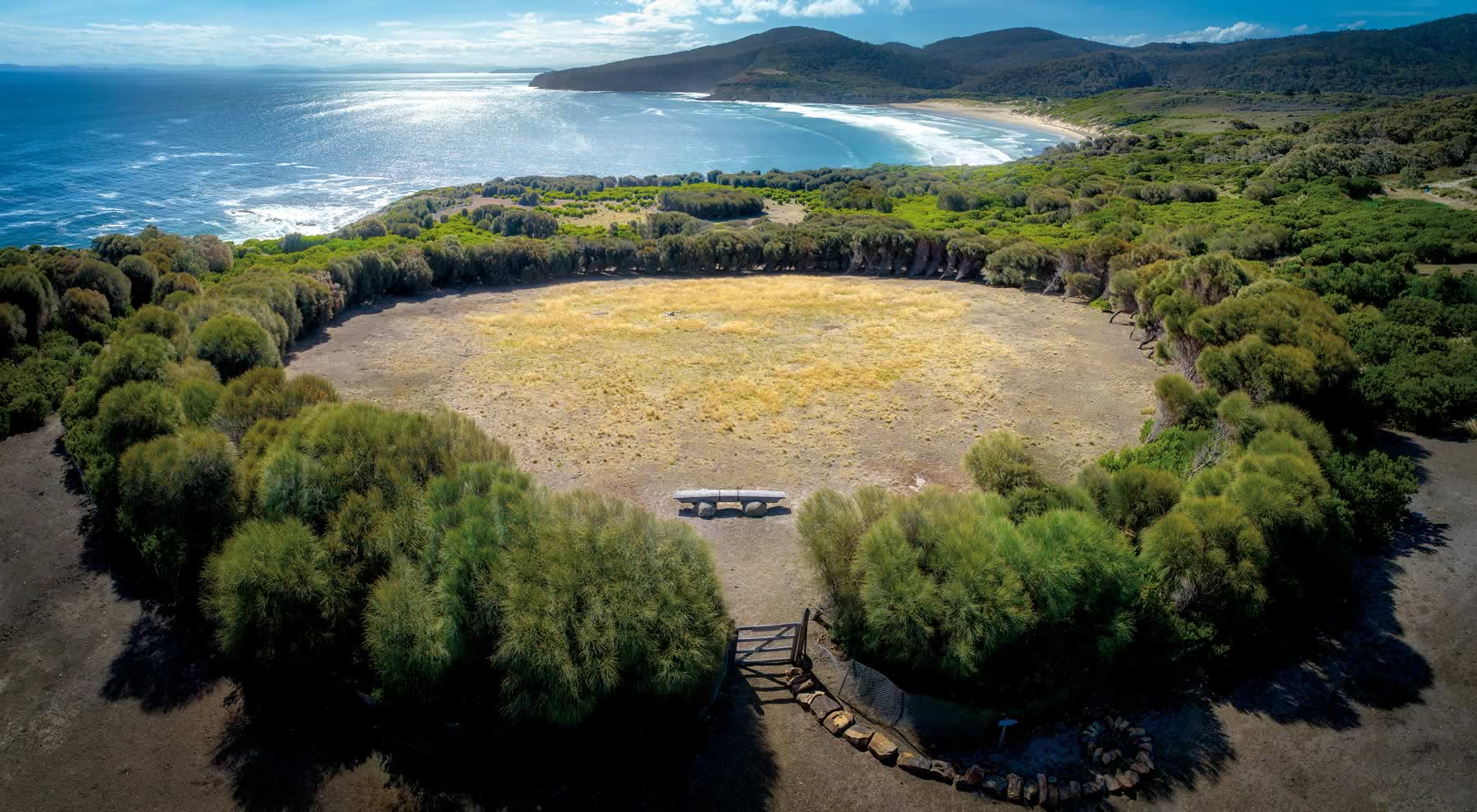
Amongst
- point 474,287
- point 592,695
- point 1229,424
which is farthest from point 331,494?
point 474,287

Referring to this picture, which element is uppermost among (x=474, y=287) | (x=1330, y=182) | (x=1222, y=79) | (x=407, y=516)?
(x=1222, y=79)

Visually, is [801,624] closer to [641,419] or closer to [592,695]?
[592,695]

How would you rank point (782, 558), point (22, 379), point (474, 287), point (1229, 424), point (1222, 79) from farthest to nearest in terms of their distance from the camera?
point (1222, 79) → point (474, 287) → point (22, 379) → point (1229, 424) → point (782, 558)

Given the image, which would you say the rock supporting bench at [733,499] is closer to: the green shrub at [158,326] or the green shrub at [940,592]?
the green shrub at [940,592]

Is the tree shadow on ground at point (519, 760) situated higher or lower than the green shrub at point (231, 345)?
lower

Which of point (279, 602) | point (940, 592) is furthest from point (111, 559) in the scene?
point (940, 592)

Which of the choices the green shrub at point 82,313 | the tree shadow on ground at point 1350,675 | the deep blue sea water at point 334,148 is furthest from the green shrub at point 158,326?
the deep blue sea water at point 334,148
